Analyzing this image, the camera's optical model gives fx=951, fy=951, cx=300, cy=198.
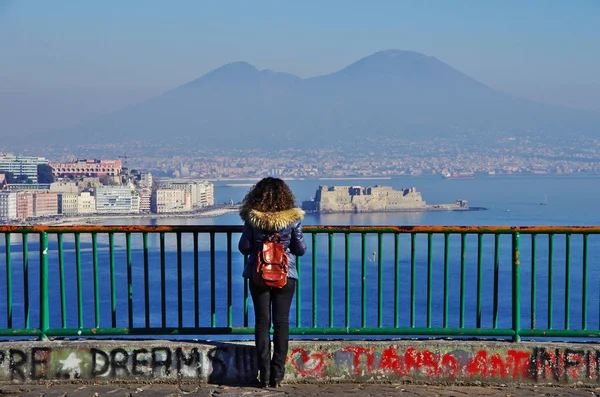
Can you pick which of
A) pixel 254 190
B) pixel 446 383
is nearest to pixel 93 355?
pixel 254 190

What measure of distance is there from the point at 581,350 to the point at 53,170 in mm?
169731

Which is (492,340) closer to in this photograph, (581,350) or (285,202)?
(581,350)

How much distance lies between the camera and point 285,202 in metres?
5.18

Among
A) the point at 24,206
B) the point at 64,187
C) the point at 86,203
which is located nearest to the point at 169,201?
the point at 86,203

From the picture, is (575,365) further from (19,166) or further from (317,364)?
(19,166)

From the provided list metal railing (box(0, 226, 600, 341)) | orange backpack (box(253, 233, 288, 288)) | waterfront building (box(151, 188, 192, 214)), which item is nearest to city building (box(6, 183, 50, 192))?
waterfront building (box(151, 188, 192, 214))

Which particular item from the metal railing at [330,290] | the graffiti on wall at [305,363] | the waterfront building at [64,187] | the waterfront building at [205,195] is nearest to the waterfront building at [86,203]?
the waterfront building at [64,187]

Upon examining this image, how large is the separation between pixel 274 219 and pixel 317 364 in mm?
937

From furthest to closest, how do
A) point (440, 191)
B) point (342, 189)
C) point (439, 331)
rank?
point (440, 191), point (342, 189), point (439, 331)

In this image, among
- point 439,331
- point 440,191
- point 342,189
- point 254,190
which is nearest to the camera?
point 254,190

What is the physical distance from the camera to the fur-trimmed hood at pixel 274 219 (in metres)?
5.12

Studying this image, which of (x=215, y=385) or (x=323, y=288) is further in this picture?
(x=323, y=288)

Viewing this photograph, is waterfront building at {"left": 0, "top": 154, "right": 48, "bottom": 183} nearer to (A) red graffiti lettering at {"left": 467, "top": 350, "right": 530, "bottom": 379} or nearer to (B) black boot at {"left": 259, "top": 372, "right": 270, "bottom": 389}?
(B) black boot at {"left": 259, "top": 372, "right": 270, "bottom": 389}

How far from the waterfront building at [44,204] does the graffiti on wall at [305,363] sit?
4854 inches
